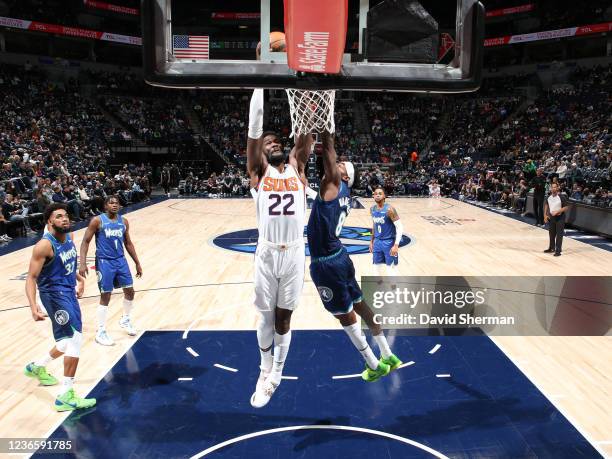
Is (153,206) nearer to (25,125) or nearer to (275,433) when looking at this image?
(25,125)

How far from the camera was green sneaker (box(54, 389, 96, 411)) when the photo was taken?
4.65 metres

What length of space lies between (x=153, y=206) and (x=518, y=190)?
14.2 meters

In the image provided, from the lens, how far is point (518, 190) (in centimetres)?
2022

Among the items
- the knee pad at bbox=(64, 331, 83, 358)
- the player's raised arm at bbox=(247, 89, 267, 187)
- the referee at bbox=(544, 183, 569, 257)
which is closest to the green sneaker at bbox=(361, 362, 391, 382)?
the player's raised arm at bbox=(247, 89, 267, 187)

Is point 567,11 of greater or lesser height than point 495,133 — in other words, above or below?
above

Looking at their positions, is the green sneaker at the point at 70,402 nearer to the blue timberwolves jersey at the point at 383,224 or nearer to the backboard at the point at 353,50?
the backboard at the point at 353,50

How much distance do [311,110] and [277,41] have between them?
2.03 ft

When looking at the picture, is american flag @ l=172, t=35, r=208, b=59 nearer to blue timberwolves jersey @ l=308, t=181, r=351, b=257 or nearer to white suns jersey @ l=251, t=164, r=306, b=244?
white suns jersey @ l=251, t=164, r=306, b=244

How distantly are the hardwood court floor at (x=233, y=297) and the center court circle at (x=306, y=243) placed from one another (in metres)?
0.36

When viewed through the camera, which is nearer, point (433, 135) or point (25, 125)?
point (25, 125)

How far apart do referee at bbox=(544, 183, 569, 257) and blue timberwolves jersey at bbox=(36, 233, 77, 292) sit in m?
9.76

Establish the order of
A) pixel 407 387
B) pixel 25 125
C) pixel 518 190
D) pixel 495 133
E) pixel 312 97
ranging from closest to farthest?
pixel 312 97 < pixel 407 387 < pixel 518 190 < pixel 25 125 < pixel 495 133

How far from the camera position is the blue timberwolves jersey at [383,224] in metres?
7.34

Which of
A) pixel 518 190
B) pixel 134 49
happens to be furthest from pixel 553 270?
pixel 134 49
